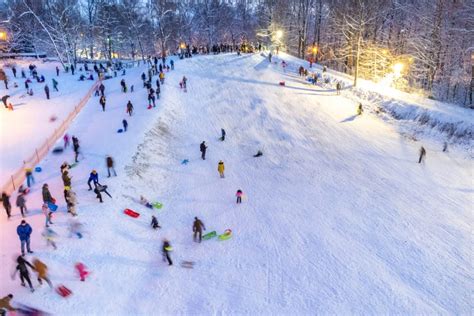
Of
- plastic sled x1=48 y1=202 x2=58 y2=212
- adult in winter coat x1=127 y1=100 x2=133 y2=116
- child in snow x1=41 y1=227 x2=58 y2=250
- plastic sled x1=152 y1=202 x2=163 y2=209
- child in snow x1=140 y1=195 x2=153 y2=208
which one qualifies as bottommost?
plastic sled x1=152 y1=202 x2=163 y2=209

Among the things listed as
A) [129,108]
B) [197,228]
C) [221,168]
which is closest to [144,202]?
[197,228]

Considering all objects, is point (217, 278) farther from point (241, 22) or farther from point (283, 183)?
point (241, 22)

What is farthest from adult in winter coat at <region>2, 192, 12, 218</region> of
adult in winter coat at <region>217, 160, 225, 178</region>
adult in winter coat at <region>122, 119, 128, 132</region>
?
adult in winter coat at <region>217, 160, 225, 178</region>

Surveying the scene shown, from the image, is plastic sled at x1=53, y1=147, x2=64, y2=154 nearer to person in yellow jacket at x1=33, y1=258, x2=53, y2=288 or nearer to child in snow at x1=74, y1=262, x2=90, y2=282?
child in snow at x1=74, y1=262, x2=90, y2=282

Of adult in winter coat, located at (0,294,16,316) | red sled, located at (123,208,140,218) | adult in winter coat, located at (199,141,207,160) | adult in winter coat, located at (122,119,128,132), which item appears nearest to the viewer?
adult in winter coat, located at (0,294,16,316)

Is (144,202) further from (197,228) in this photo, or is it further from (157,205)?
(197,228)

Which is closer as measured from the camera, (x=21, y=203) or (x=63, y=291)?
(x=63, y=291)

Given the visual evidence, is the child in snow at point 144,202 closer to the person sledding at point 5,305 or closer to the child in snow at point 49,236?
the child in snow at point 49,236
